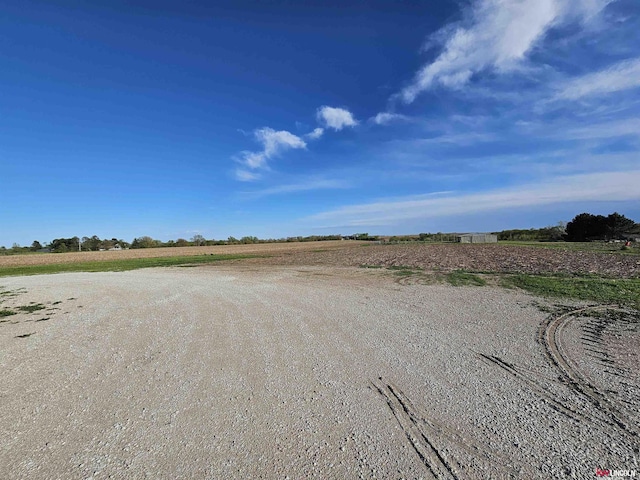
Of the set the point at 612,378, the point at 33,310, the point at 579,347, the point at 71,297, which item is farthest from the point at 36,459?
the point at 71,297

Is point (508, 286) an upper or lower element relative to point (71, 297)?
lower

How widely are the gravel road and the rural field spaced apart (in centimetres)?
2

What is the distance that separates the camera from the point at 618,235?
1832 inches

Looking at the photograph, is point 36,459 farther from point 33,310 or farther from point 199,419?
point 33,310

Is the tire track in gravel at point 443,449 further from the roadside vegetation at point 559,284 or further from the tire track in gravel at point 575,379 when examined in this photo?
the roadside vegetation at point 559,284

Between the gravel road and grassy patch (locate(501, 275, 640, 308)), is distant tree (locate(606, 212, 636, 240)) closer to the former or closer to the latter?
grassy patch (locate(501, 275, 640, 308))

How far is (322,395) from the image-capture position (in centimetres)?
390

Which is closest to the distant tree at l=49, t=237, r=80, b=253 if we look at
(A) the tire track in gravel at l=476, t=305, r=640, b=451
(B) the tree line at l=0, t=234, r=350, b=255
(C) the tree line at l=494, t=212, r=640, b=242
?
(B) the tree line at l=0, t=234, r=350, b=255

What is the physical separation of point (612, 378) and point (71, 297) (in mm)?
14685

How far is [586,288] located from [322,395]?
36.5 feet

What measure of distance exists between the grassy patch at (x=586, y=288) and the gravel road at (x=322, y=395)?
69.6 inches

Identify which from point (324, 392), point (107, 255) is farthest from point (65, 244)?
point (324, 392)

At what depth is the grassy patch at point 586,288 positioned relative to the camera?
8.80 m

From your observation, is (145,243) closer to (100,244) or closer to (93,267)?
(100,244)
